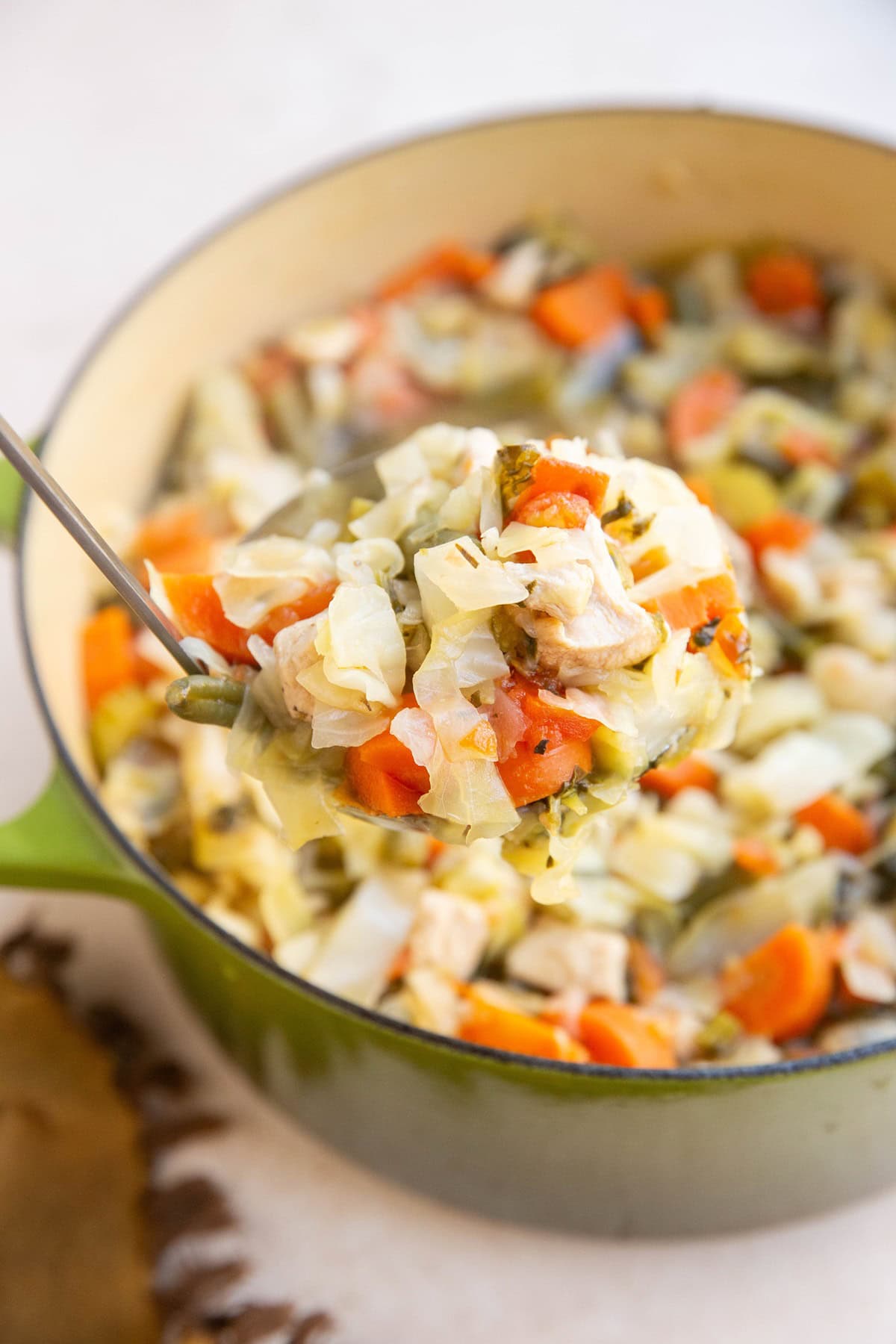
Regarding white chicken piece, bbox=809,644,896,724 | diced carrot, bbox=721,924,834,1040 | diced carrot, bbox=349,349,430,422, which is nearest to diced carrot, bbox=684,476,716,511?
A: white chicken piece, bbox=809,644,896,724

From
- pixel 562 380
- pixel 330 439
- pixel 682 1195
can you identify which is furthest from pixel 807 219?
pixel 682 1195

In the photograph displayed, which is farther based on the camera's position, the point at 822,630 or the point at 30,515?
the point at 822,630

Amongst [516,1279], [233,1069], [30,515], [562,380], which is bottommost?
[516,1279]

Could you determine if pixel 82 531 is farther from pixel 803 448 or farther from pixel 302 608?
pixel 803 448

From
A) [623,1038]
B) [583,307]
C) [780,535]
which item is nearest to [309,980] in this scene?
[623,1038]

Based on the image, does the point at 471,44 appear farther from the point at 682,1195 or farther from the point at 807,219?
the point at 682,1195

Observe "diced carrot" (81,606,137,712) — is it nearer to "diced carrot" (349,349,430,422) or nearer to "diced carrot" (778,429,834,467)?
"diced carrot" (349,349,430,422)
